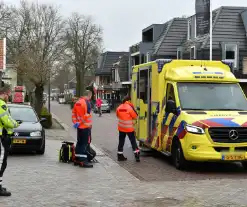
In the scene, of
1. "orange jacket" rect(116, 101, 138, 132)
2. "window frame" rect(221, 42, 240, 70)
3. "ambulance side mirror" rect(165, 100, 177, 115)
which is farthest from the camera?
"window frame" rect(221, 42, 240, 70)

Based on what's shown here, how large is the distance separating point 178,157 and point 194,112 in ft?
3.63

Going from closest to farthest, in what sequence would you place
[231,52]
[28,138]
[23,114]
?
[28,138], [23,114], [231,52]

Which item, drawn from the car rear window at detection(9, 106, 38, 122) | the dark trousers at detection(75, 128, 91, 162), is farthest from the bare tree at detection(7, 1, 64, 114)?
the dark trousers at detection(75, 128, 91, 162)

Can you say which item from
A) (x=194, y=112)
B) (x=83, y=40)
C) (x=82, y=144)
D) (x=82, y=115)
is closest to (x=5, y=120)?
(x=82, y=115)

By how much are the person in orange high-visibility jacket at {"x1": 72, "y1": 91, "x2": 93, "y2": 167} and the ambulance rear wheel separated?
2.02 metres

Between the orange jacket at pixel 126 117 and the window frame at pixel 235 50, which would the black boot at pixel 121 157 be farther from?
the window frame at pixel 235 50

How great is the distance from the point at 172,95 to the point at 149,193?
4.03 m

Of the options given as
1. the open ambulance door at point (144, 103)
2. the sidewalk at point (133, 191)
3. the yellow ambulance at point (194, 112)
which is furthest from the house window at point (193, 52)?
the sidewalk at point (133, 191)

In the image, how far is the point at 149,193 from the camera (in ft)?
27.0

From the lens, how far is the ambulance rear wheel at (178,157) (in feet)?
35.4

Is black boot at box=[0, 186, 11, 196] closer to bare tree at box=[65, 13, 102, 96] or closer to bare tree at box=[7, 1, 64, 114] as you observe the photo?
bare tree at box=[7, 1, 64, 114]

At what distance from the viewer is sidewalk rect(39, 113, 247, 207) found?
752cm

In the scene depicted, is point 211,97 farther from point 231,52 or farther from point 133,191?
point 231,52

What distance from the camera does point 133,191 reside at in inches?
331
